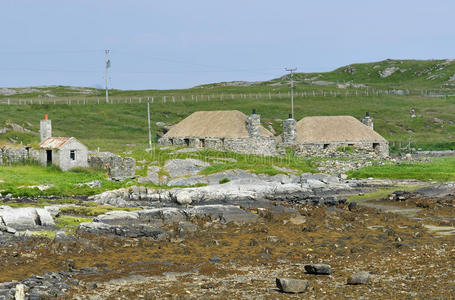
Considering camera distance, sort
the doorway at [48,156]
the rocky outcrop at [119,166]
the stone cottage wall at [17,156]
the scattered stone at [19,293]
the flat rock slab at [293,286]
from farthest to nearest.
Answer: the stone cottage wall at [17,156]
the doorway at [48,156]
the rocky outcrop at [119,166]
the flat rock slab at [293,286]
the scattered stone at [19,293]

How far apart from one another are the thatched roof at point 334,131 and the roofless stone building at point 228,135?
16.7 feet

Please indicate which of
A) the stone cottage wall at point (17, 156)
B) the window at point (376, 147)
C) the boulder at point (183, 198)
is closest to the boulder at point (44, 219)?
the boulder at point (183, 198)

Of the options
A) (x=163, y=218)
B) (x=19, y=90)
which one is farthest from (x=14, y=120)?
(x=19, y=90)

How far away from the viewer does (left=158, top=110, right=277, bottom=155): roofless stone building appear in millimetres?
72375

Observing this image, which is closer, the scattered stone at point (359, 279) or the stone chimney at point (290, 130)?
the scattered stone at point (359, 279)

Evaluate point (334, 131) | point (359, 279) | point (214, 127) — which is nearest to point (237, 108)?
point (214, 127)

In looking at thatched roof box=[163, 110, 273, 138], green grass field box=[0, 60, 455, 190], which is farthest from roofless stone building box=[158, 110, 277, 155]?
green grass field box=[0, 60, 455, 190]

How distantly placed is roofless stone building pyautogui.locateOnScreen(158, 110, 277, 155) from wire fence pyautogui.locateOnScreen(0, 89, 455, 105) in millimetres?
44167

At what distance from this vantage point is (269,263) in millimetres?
25109

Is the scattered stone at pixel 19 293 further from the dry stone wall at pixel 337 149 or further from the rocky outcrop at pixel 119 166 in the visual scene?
the dry stone wall at pixel 337 149

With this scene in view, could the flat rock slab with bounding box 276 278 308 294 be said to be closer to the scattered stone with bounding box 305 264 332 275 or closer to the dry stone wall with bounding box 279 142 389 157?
the scattered stone with bounding box 305 264 332 275

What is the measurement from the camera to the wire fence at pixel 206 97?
125438mm

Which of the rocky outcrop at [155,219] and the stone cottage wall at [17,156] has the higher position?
the stone cottage wall at [17,156]

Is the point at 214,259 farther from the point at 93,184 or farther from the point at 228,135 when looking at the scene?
the point at 228,135
